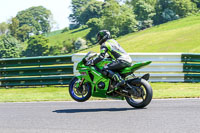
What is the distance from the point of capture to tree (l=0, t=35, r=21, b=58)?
124 meters

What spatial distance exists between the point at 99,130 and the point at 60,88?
777cm

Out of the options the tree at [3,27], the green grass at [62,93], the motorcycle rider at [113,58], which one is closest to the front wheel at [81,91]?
the motorcycle rider at [113,58]

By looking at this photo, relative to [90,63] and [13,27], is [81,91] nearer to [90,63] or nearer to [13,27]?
[90,63]

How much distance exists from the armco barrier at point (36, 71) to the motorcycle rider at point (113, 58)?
5.60 metres

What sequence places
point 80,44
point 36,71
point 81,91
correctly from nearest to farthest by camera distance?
point 81,91, point 36,71, point 80,44

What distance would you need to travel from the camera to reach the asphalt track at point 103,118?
5793mm

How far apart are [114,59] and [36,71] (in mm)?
6647

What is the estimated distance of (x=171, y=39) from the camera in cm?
7919

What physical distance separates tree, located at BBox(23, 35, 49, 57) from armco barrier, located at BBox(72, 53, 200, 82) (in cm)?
12494

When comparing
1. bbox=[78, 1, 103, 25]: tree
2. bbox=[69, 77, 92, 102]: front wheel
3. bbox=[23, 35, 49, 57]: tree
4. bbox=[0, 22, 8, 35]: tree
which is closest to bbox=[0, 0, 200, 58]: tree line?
bbox=[23, 35, 49, 57]: tree

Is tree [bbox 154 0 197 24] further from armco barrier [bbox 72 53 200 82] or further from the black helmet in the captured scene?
the black helmet

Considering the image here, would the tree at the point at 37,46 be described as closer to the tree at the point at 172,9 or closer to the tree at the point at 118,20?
the tree at the point at 118,20

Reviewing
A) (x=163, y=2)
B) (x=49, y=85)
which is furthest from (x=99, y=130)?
(x=163, y=2)

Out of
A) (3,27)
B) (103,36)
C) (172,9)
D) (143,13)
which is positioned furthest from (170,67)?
(3,27)
